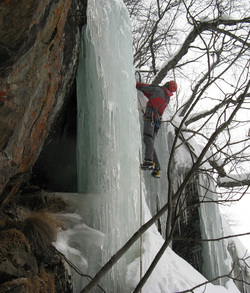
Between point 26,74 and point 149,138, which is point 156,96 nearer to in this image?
point 149,138

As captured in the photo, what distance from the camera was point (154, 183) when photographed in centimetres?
407

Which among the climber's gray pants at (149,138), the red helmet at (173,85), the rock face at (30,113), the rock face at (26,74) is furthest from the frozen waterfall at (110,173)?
the red helmet at (173,85)

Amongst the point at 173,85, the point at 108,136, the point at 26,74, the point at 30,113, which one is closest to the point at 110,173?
the point at 108,136

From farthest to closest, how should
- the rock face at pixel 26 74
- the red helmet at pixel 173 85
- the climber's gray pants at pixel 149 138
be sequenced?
1. the red helmet at pixel 173 85
2. the climber's gray pants at pixel 149 138
3. the rock face at pixel 26 74

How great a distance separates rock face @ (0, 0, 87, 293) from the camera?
1.35 meters

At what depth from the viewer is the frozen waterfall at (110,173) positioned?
2.15 m

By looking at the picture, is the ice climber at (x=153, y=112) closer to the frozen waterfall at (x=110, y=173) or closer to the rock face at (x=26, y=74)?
the frozen waterfall at (x=110, y=173)

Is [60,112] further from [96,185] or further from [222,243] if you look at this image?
[222,243]

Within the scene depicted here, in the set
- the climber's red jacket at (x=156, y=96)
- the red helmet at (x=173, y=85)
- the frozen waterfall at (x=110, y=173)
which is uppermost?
the red helmet at (x=173, y=85)

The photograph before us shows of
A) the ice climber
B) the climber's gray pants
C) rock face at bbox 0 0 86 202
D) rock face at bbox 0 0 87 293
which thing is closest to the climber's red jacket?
the ice climber

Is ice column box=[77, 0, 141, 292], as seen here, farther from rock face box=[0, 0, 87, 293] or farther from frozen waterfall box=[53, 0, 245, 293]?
rock face box=[0, 0, 87, 293]

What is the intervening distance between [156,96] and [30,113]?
2.21 metres

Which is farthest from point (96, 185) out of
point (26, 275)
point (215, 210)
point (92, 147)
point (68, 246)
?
point (215, 210)

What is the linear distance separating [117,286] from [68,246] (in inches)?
17.5
